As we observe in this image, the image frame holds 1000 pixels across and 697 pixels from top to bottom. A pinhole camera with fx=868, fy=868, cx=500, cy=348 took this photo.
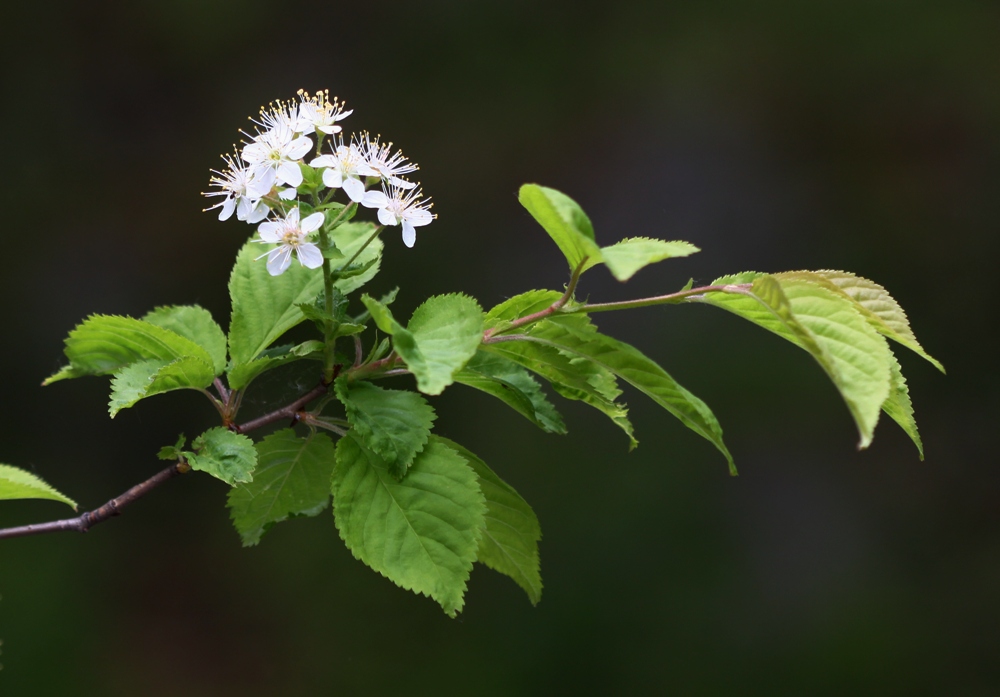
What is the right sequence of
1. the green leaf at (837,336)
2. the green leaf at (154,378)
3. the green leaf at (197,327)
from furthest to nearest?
the green leaf at (197,327), the green leaf at (154,378), the green leaf at (837,336)

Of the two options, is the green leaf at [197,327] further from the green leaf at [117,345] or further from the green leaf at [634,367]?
the green leaf at [634,367]

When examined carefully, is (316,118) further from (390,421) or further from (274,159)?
(390,421)

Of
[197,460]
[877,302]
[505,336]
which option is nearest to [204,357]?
[197,460]

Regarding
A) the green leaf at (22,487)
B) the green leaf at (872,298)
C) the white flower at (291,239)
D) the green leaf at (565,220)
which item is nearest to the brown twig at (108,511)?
the green leaf at (22,487)

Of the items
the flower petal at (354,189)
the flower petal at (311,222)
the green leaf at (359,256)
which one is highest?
the flower petal at (354,189)

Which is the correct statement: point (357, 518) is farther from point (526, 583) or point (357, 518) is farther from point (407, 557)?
point (526, 583)
